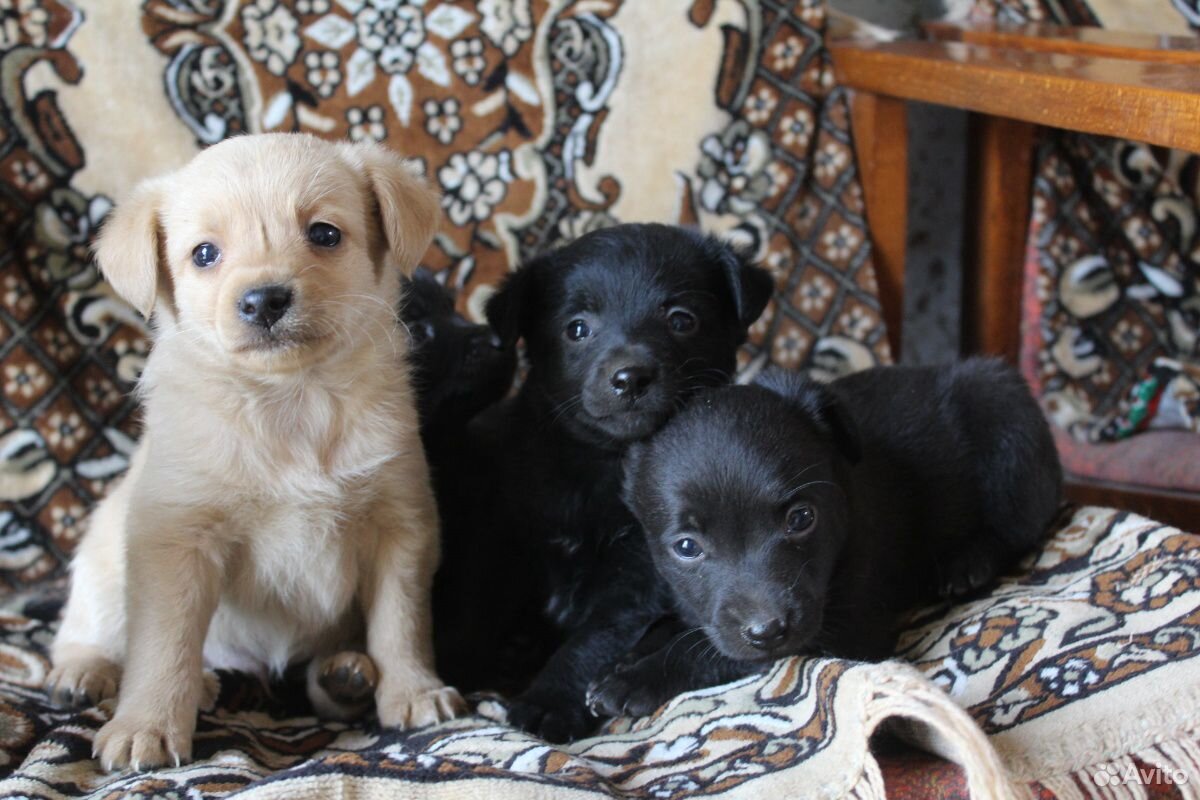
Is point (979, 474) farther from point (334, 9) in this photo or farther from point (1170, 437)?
point (334, 9)

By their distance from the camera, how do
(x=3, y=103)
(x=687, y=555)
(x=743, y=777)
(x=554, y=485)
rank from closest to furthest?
(x=743, y=777), (x=687, y=555), (x=554, y=485), (x=3, y=103)

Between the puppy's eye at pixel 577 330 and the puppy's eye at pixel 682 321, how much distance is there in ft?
0.53

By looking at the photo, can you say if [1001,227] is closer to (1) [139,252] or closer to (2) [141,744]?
(1) [139,252]

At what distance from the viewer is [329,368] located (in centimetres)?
219

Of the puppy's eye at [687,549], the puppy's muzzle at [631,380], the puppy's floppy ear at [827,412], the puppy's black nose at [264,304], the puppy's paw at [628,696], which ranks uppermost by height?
the puppy's black nose at [264,304]

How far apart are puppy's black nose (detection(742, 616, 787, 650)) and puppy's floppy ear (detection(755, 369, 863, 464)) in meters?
0.41

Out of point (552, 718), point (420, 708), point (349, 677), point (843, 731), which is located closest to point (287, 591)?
point (349, 677)

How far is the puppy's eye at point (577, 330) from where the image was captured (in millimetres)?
2395

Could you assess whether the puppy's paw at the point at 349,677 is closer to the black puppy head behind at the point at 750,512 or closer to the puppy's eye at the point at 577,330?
the black puppy head behind at the point at 750,512

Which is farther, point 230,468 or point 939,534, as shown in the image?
point 939,534

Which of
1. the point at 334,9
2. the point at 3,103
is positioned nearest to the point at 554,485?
the point at 334,9

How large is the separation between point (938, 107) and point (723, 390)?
1940 mm

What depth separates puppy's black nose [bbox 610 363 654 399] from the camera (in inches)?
85.2

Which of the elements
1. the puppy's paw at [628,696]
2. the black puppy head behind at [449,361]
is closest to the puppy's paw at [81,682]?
the black puppy head behind at [449,361]
